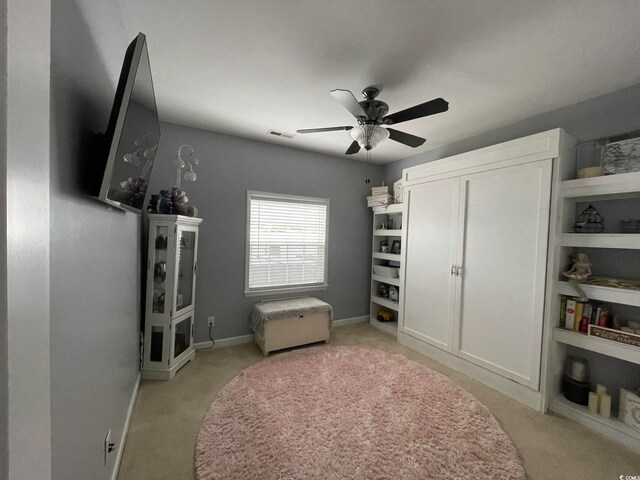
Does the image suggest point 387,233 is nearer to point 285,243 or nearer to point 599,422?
point 285,243

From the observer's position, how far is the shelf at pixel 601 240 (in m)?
1.70

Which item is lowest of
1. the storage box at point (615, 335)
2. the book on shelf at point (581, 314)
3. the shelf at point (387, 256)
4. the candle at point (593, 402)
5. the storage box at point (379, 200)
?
the candle at point (593, 402)

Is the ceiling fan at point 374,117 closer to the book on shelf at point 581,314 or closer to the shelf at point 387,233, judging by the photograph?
the shelf at point 387,233

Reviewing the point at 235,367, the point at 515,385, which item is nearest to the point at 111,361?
the point at 235,367

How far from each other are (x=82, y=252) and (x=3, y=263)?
0.72m

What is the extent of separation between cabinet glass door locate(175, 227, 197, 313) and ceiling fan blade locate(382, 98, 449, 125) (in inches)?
84.4

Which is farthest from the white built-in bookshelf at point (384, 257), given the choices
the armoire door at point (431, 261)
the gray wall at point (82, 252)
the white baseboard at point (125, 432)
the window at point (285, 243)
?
the gray wall at point (82, 252)

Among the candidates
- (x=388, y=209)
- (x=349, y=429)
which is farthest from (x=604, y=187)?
(x=349, y=429)

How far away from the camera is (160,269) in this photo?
2.38 m

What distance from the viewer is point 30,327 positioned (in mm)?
424

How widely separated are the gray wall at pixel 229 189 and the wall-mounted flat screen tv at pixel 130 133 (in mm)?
1554

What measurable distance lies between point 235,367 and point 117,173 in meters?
2.23

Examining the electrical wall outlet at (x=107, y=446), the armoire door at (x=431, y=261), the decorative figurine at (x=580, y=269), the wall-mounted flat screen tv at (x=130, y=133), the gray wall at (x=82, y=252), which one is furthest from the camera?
the armoire door at (x=431, y=261)

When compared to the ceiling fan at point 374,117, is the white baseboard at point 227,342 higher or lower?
lower
